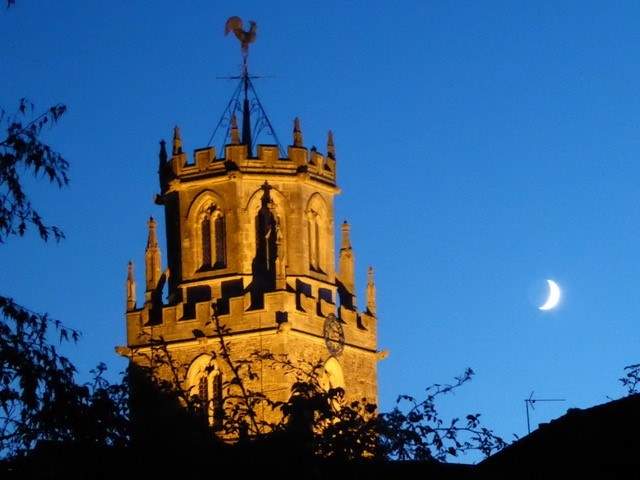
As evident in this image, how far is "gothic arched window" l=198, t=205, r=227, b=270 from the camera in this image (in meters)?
84.1

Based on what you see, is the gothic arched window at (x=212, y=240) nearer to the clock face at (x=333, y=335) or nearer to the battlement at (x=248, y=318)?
the battlement at (x=248, y=318)

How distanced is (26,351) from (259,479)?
4651 millimetres

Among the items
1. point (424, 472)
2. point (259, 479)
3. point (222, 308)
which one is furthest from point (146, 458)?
point (222, 308)

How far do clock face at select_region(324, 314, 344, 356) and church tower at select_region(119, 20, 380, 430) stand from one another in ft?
0.09

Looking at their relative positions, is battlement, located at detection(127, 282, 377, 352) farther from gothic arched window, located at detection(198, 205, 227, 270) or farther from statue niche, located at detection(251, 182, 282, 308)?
gothic arched window, located at detection(198, 205, 227, 270)

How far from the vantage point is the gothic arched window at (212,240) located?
84125mm

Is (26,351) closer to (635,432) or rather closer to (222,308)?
(635,432)

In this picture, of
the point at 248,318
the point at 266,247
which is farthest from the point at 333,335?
the point at 266,247

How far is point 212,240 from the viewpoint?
8419 centimetres

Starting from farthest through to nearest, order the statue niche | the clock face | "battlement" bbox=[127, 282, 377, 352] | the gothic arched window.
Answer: the gothic arched window
the statue niche
the clock face
"battlement" bbox=[127, 282, 377, 352]

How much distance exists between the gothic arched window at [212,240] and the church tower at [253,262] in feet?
0.09

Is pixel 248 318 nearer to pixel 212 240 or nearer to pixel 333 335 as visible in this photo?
pixel 333 335

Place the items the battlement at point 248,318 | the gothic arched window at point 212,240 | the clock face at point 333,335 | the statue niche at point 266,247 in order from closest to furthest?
1. the battlement at point 248,318
2. the clock face at point 333,335
3. the statue niche at point 266,247
4. the gothic arched window at point 212,240

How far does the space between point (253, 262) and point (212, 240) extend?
1.40 meters
